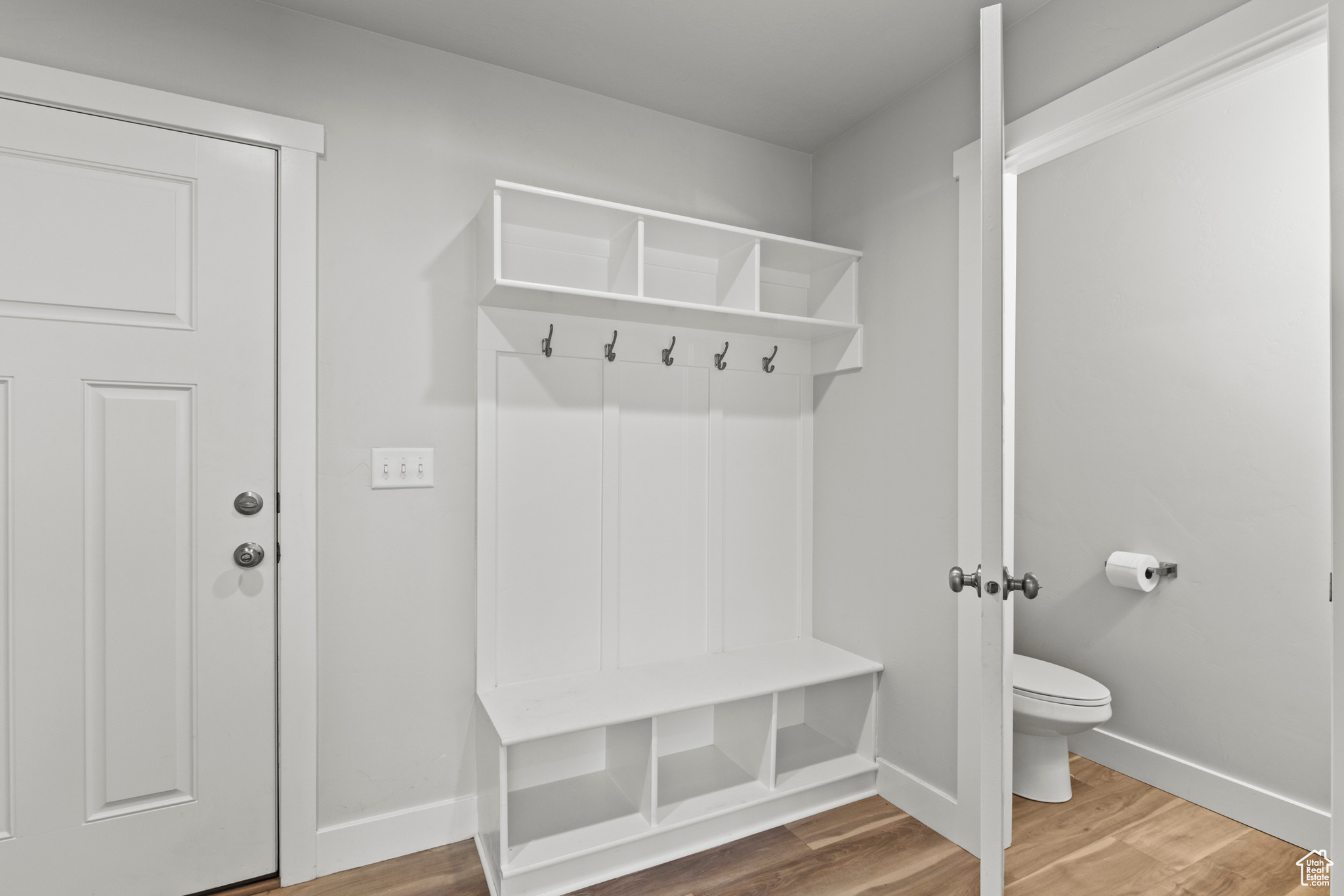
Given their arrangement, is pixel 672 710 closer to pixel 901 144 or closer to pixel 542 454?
pixel 542 454

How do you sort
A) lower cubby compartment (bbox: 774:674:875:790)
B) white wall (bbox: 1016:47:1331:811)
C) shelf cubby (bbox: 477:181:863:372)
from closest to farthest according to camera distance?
white wall (bbox: 1016:47:1331:811) < shelf cubby (bbox: 477:181:863:372) < lower cubby compartment (bbox: 774:674:875:790)

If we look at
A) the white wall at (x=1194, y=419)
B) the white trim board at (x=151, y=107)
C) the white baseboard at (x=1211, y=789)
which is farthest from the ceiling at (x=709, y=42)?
the white baseboard at (x=1211, y=789)

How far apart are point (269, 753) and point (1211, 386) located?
246cm

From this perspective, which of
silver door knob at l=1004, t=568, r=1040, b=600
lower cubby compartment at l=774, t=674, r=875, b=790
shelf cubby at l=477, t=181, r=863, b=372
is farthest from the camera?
lower cubby compartment at l=774, t=674, r=875, b=790

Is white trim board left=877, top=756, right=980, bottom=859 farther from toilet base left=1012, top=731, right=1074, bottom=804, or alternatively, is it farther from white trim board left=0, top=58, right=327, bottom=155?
white trim board left=0, top=58, right=327, bottom=155

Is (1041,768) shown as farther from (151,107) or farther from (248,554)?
(151,107)

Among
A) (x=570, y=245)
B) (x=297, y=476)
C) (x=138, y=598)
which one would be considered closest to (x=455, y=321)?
(x=570, y=245)

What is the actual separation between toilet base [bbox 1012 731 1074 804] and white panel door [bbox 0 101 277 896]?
2.03m

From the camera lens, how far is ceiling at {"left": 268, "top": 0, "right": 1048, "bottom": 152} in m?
1.85

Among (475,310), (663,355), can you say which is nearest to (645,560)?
(663,355)

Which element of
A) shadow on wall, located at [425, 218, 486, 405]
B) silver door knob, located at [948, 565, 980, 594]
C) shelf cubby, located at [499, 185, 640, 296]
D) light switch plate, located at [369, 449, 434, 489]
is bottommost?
silver door knob, located at [948, 565, 980, 594]

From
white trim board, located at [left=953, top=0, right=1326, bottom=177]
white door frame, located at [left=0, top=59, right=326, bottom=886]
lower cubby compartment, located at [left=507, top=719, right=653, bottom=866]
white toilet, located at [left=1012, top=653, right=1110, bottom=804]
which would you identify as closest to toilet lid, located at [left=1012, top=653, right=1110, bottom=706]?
white toilet, located at [left=1012, top=653, right=1110, bottom=804]

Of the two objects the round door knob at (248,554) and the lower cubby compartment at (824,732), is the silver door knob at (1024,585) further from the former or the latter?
the round door knob at (248,554)

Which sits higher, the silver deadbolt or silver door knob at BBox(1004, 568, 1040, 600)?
the silver deadbolt
